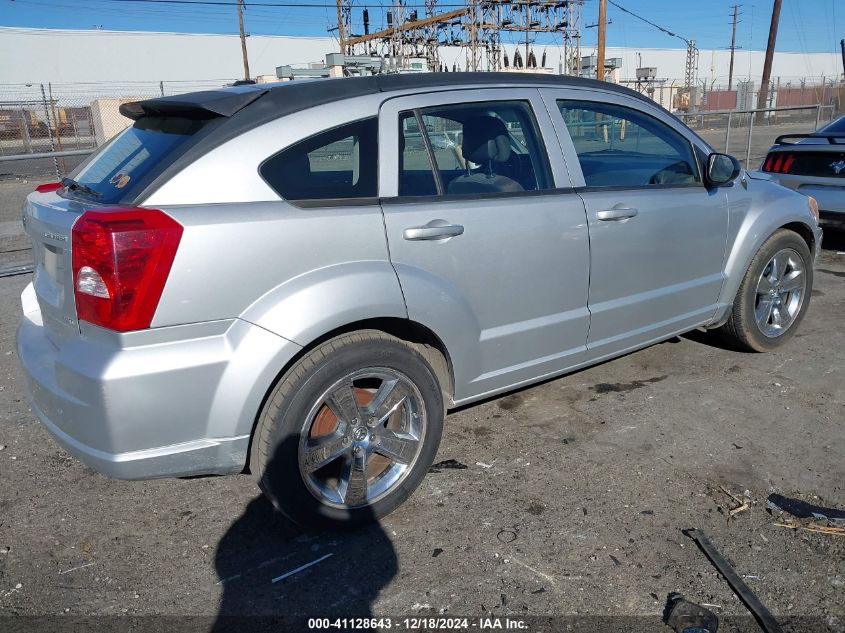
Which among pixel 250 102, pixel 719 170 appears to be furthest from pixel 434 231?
pixel 719 170

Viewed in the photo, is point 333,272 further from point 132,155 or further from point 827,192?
point 827,192

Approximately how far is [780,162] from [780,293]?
3.63 m

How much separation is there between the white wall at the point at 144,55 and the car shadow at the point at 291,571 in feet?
146

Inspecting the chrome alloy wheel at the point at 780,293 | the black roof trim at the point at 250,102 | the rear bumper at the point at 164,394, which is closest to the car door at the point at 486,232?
the black roof trim at the point at 250,102

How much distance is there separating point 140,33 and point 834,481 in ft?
189

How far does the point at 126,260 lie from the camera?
94.3 inches

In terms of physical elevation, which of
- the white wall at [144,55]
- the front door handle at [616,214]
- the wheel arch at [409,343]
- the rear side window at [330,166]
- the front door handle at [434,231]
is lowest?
the wheel arch at [409,343]

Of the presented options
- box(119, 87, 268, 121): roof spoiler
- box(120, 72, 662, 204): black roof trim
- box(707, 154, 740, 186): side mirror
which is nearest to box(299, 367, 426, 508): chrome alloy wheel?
box(120, 72, 662, 204): black roof trim

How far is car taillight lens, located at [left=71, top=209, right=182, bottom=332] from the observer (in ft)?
7.86

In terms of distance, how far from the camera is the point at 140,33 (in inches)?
2045

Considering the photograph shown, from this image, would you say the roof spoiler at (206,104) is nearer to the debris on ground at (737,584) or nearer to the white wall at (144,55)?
the debris on ground at (737,584)

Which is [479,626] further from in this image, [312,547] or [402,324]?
[402,324]

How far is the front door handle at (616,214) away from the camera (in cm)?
358

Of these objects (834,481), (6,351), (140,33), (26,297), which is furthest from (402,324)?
(140,33)
